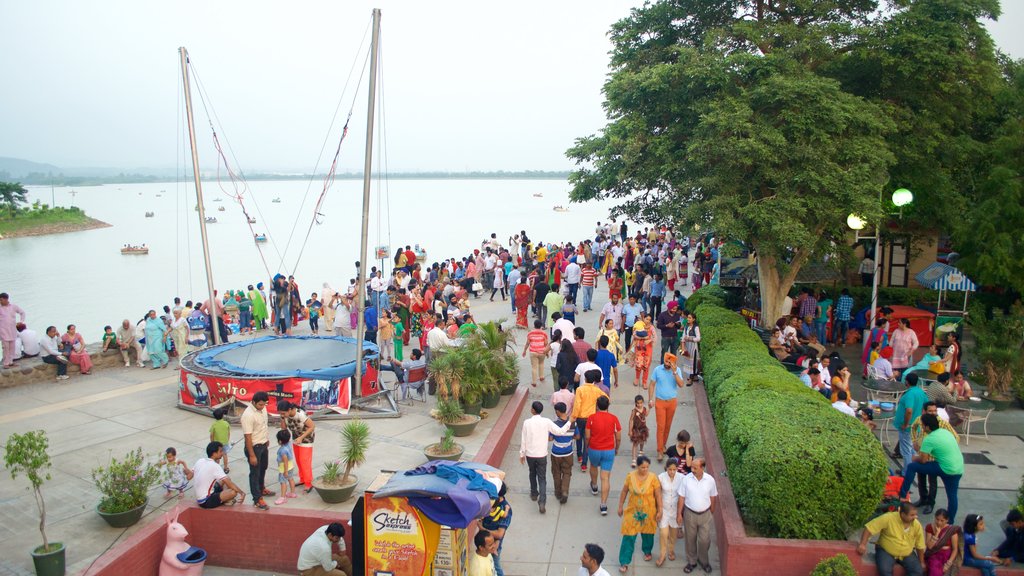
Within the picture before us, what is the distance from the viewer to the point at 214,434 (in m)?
9.76

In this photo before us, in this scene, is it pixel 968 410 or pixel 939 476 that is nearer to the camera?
pixel 939 476

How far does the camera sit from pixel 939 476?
882 cm

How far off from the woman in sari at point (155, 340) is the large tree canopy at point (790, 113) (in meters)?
11.4

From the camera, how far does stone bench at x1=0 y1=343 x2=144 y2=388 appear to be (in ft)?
51.7

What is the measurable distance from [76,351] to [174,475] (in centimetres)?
895

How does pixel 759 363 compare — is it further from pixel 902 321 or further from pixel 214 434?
pixel 214 434

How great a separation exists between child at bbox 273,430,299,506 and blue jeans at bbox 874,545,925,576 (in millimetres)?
6963

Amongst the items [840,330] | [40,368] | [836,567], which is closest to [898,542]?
[836,567]

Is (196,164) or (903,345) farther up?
(196,164)

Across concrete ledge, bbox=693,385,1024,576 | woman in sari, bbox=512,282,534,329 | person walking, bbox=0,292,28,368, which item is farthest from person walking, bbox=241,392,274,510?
woman in sari, bbox=512,282,534,329

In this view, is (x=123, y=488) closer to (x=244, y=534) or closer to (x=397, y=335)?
(x=244, y=534)

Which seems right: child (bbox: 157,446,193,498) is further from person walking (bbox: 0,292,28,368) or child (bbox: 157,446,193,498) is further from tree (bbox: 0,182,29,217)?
tree (bbox: 0,182,29,217)

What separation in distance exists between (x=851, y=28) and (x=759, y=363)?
878 cm

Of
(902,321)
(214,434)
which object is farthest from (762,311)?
(214,434)
